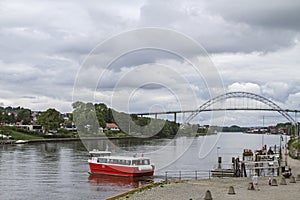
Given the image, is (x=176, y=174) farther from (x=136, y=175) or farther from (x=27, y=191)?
(x=27, y=191)

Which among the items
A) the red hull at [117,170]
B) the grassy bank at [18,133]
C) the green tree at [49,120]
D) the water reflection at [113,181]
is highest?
the green tree at [49,120]

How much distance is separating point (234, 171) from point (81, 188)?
64.5 ft

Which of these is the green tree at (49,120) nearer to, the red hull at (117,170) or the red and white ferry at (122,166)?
the red and white ferry at (122,166)

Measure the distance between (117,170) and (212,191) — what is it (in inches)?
939

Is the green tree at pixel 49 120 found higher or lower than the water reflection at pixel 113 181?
higher

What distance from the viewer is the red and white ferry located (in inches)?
Result: 2299

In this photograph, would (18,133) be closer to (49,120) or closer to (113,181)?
(49,120)

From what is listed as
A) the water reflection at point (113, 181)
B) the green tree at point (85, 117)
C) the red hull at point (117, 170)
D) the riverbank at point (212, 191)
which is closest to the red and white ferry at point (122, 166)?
the red hull at point (117, 170)

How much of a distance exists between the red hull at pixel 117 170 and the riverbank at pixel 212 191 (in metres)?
13.3

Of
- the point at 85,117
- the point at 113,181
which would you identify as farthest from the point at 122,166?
the point at 85,117

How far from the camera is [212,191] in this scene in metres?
38.6

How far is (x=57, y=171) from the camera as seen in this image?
6303 cm

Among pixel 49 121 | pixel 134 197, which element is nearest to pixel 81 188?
pixel 134 197

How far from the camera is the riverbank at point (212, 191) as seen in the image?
35331mm
